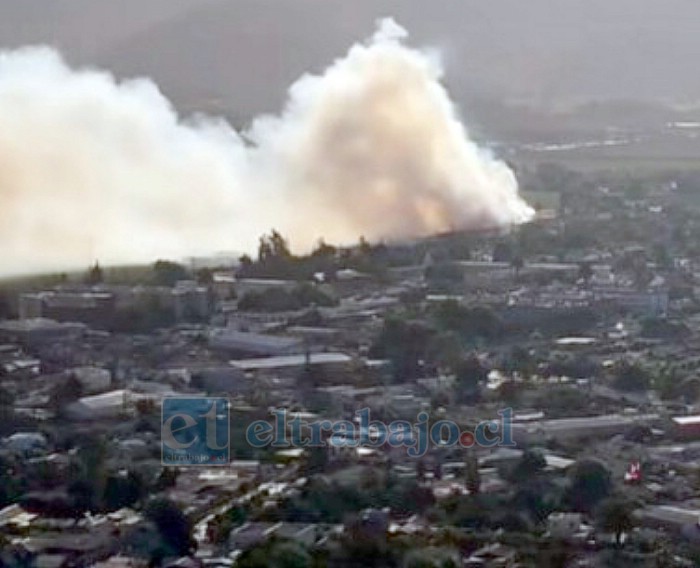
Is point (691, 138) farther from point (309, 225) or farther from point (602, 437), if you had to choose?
point (602, 437)

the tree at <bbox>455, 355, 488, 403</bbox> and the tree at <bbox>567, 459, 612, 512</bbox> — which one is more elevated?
the tree at <bbox>455, 355, 488, 403</bbox>

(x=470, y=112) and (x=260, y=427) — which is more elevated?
(x=470, y=112)

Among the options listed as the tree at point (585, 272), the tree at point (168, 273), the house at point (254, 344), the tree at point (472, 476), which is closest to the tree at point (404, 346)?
the house at point (254, 344)

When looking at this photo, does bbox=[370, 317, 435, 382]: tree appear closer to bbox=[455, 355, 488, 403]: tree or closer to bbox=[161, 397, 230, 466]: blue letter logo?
bbox=[455, 355, 488, 403]: tree

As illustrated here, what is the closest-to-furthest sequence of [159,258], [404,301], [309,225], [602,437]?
[602,437] → [404,301] → [159,258] → [309,225]

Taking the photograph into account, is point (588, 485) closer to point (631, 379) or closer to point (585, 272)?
point (631, 379)

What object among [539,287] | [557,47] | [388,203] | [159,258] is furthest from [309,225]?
[557,47]

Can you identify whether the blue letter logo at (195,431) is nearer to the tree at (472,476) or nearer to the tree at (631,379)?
the tree at (472,476)

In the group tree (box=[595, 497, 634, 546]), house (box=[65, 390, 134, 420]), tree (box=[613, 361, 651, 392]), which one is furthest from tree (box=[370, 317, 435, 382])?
tree (box=[595, 497, 634, 546])

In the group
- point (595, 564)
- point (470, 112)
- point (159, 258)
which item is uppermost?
point (470, 112)
